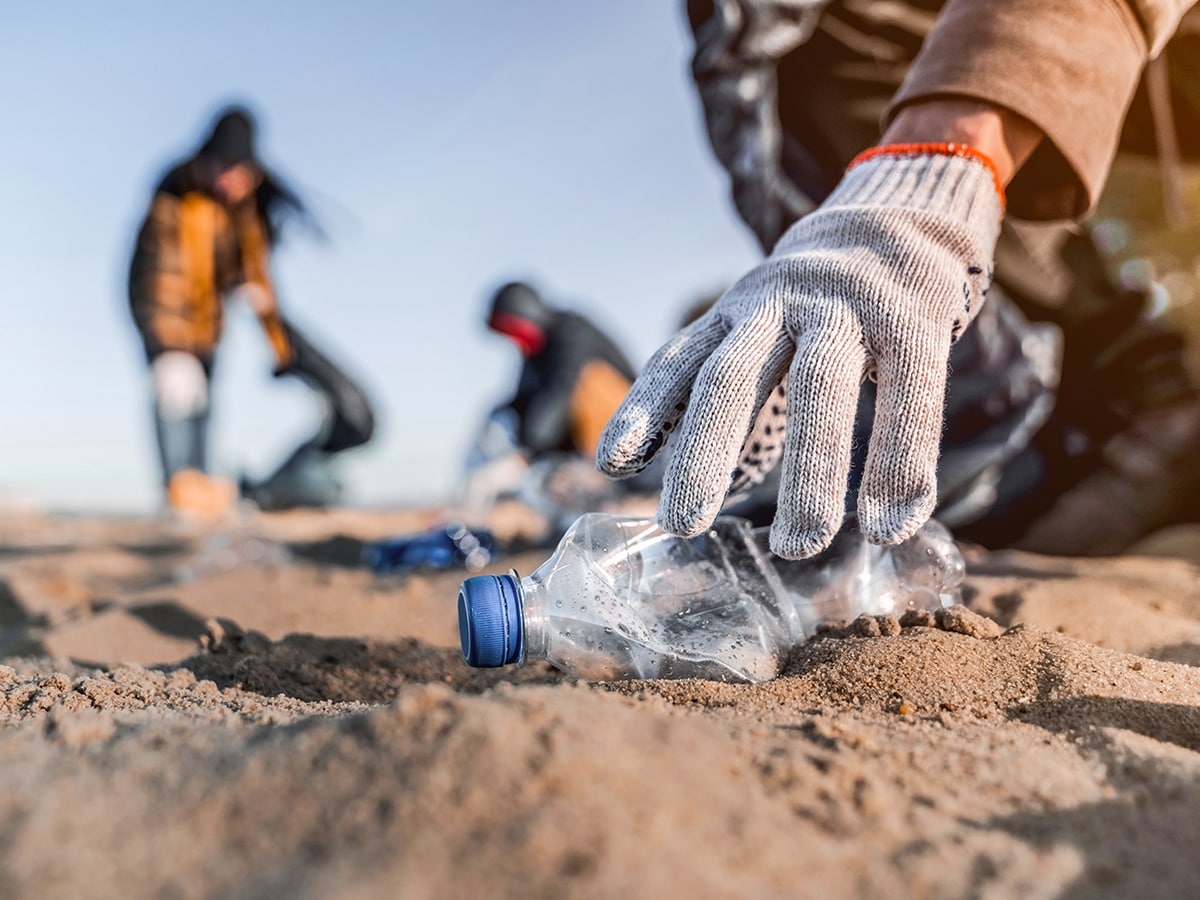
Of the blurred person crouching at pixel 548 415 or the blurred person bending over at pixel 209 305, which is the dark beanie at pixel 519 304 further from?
the blurred person bending over at pixel 209 305

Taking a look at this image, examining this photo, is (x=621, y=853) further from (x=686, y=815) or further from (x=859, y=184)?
(x=859, y=184)

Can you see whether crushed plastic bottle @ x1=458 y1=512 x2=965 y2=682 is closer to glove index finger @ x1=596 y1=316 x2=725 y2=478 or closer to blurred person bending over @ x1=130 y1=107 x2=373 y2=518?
glove index finger @ x1=596 y1=316 x2=725 y2=478

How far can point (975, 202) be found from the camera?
5.05 feet

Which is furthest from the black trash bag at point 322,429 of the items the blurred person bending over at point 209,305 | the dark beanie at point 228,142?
the dark beanie at point 228,142

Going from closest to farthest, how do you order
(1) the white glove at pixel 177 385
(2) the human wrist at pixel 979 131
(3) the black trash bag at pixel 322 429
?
(2) the human wrist at pixel 979 131, (1) the white glove at pixel 177 385, (3) the black trash bag at pixel 322 429

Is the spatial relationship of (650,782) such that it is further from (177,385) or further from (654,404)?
(177,385)

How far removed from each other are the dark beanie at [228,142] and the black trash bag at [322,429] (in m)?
1.39

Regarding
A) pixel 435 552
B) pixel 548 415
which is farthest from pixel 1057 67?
pixel 548 415

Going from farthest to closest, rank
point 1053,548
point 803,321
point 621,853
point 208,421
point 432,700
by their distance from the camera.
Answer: point 208,421, point 1053,548, point 803,321, point 432,700, point 621,853

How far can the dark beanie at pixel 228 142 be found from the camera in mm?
6574

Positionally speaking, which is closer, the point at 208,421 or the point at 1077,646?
the point at 1077,646

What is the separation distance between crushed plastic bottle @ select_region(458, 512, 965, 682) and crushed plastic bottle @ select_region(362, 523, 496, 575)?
1721mm

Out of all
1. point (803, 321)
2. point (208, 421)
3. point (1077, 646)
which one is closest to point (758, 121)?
point (803, 321)

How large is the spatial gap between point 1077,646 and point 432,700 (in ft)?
3.46
